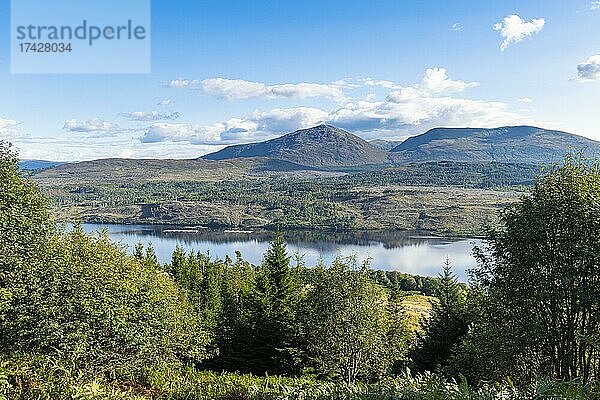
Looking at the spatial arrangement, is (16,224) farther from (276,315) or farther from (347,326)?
(276,315)

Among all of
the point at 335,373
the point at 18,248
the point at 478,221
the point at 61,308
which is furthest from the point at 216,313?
the point at 478,221

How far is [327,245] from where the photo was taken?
431 ft

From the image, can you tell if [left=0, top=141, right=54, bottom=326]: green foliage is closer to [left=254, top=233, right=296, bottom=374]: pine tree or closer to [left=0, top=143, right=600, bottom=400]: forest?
[left=0, top=143, right=600, bottom=400]: forest

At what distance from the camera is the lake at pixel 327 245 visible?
10712 cm

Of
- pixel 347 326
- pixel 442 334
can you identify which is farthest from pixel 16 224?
pixel 442 334

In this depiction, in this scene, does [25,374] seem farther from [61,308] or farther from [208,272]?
[208,272]


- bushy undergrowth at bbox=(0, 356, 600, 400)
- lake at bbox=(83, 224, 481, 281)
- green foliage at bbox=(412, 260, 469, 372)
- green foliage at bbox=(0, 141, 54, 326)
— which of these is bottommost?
lake at bbox=(83, 224, 481, 281)

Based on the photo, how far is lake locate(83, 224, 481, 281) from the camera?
351ft

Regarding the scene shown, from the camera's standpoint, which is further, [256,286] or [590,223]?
[256,286]

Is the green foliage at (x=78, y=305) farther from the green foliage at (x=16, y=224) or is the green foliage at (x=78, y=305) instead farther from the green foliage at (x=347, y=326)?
the green foliage at (x=347, y=326)

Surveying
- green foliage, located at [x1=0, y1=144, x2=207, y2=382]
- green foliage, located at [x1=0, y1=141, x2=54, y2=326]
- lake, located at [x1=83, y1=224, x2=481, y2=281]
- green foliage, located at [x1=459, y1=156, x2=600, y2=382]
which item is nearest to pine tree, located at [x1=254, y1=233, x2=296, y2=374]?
green foliage, located at [x1=0, y1=144, x2=207, y2=382]

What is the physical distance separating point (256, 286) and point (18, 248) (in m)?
14.4

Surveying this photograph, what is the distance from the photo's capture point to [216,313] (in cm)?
3105

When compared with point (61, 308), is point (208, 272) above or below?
below
